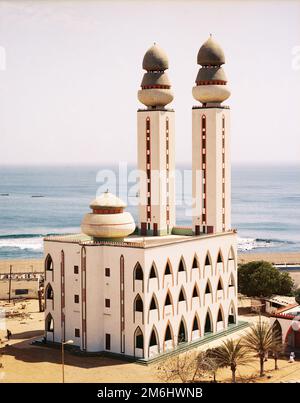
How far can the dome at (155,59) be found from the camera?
4719 centimetres

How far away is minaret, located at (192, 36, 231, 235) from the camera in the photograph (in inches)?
1845

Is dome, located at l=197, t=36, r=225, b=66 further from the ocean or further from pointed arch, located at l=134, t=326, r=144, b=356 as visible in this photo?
the ocean

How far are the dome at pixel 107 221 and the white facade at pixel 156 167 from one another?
19.1 ft

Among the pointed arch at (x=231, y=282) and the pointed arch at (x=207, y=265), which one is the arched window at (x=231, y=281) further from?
the pointed arch at (x=207, y=265)

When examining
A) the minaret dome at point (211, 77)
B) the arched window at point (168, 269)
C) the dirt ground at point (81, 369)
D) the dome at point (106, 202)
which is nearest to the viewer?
the dirt ground at point (81, 369)

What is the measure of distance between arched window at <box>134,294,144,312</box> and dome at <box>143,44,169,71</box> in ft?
50.8

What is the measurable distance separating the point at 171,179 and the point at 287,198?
11603 cm

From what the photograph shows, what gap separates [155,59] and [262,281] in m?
17.2

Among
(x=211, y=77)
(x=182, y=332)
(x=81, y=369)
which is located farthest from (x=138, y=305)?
→ (x=211, y=77)

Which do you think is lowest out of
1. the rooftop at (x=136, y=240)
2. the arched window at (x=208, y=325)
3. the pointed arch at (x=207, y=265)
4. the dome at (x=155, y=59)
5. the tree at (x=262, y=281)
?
the arched window at (x=208, y=325)

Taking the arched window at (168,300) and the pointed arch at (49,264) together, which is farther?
the pointed arch at (49,264)

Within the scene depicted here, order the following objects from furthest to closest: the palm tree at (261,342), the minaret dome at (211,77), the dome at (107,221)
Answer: the minaret dome at (211,77)
the dome at (107,221)
the palm tree at (261,342)

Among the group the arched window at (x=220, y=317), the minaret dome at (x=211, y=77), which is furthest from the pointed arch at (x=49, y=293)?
the minaret dome at (x=211, y=77)

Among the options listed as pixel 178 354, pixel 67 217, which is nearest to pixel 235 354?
pixel 178 354
